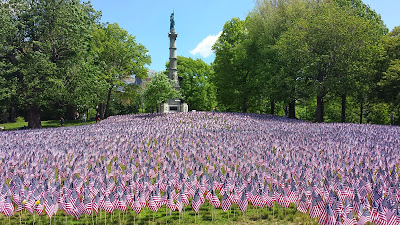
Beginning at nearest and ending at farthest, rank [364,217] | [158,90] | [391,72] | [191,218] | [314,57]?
[364,217] < [191,218] < [391,72] < [314,57] < [158,90]

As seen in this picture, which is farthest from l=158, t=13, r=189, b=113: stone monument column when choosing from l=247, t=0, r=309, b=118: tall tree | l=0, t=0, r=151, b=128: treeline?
l=247, t=0, r=309, b=118: tall tree

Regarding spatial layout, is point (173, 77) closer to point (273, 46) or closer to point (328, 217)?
point (273, 46)

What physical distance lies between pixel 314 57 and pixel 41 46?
1101 inches

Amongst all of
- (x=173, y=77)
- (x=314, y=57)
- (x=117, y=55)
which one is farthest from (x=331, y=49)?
(x=117, y=55)

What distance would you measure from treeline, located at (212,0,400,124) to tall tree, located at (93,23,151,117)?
13581 mm

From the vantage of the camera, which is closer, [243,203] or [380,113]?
[243,203]

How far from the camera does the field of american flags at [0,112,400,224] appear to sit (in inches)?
291

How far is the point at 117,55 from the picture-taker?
150 feet

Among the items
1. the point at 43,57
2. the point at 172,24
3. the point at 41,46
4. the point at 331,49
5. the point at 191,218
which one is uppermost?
the point at 172,24

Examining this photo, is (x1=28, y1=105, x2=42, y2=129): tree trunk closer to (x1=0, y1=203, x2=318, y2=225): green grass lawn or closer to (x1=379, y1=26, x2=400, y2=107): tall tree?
(x1=0, y1=203, x2=318, y2=225): green grass lawn

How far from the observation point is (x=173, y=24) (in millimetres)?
49156

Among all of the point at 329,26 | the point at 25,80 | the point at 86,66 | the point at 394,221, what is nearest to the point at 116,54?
the point at 86,66

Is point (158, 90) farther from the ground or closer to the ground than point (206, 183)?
farther from the ground

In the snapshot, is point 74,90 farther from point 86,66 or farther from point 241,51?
point 241,51
